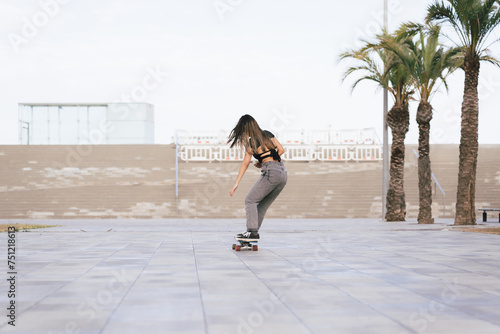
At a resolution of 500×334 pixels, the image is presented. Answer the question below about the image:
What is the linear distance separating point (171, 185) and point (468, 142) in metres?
13.5

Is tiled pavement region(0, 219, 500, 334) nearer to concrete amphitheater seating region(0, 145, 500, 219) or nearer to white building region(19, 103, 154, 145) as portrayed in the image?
concrete amphitheater seating region(0, 145, 500, 219)

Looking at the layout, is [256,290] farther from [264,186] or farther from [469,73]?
[469,73]

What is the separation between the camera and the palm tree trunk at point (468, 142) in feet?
65.2

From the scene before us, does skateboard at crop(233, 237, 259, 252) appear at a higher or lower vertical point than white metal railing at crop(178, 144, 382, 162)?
lower

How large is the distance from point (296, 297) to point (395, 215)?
18481mm

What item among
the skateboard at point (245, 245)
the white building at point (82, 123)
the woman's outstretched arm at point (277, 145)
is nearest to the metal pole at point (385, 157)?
the skateboard at point (245, 245)

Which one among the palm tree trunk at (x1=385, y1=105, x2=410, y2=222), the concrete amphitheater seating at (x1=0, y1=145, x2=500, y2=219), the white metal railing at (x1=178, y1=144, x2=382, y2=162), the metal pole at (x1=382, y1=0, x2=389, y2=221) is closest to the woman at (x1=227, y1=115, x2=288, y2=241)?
the metal pole at (x1=382, y1=0, x2=389, y2=221)

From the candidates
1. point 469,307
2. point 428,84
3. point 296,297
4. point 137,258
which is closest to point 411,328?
point 469,307

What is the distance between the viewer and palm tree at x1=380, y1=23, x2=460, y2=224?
21453mm

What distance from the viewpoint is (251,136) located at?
10.2 m

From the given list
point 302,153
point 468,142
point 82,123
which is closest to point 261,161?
point 468,142

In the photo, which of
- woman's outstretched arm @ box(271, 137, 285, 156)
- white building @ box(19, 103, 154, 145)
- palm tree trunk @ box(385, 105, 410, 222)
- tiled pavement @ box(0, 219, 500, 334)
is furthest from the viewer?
white building @ box(19, 103, 154, 145)

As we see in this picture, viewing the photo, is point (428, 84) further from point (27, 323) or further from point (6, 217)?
point (27, 323)

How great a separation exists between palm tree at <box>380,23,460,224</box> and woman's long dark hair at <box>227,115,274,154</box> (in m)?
11.6
